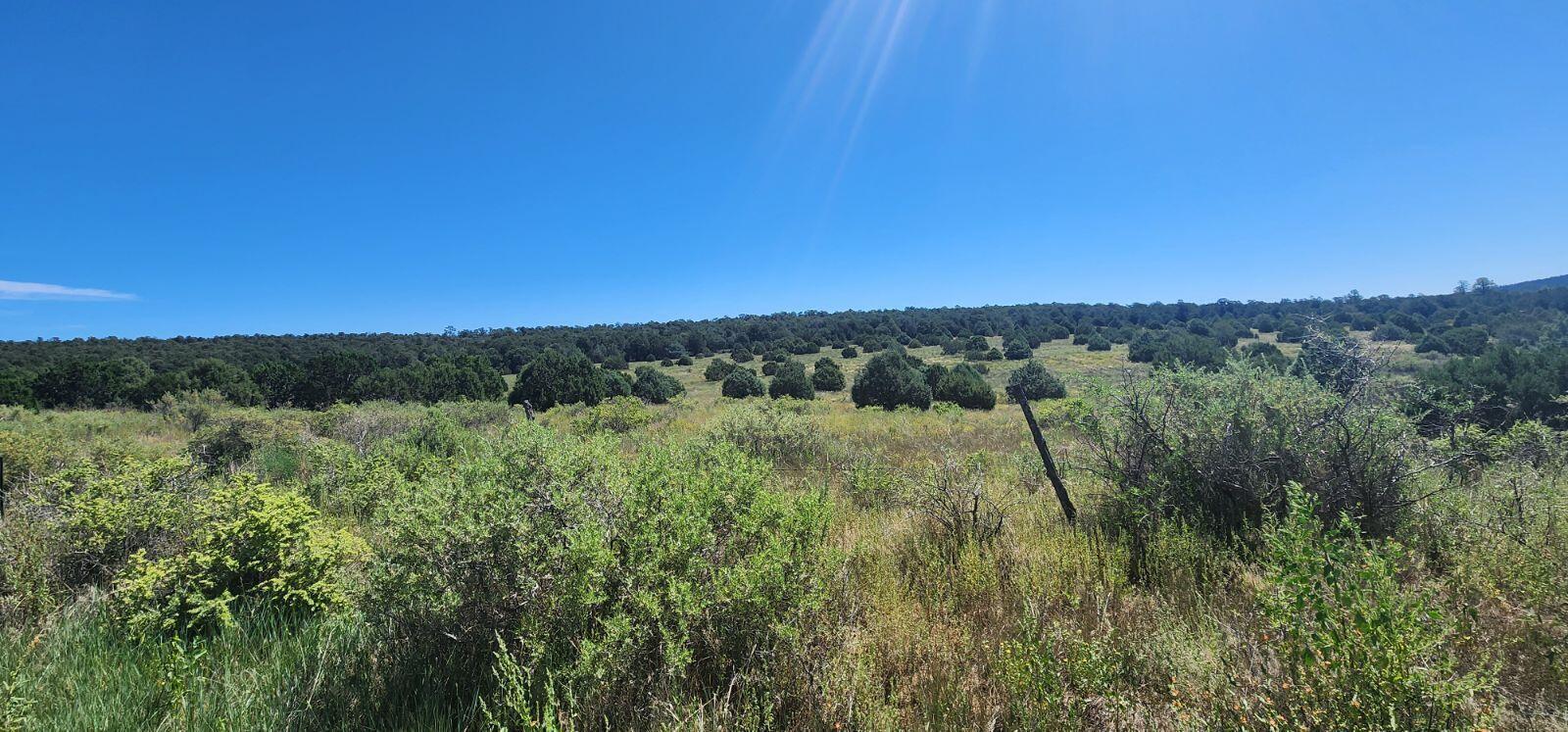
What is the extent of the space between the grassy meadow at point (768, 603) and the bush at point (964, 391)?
20674 millimetres

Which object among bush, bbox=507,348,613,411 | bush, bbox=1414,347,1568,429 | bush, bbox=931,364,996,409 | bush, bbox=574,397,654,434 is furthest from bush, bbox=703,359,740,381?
bush, bbox=1414,347,1568,429

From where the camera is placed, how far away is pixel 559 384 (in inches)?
1040

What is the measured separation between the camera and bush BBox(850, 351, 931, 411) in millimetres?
25016

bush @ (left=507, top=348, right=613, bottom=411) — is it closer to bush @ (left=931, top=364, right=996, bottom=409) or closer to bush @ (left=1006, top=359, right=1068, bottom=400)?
bush @ (left=931, top=364, right=996, bottom=409)

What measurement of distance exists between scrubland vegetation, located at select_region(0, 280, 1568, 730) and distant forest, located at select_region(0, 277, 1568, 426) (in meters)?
1.59

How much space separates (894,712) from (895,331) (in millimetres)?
61504

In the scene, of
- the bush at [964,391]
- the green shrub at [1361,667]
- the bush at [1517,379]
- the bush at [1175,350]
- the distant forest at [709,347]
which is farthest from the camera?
the bush at [1175,350]

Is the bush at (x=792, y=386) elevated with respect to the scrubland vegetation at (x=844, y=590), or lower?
lower

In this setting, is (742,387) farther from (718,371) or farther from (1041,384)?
(1041,384)

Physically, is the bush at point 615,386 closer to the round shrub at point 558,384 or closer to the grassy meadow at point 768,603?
A: the round shrub at point 558,384

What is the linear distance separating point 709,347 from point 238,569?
2047 inches

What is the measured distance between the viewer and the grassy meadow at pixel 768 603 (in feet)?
7.67

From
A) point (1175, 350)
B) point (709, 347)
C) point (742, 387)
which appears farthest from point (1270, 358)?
point (709, 347)

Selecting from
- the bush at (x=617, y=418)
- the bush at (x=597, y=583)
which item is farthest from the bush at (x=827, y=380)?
the bush at (x=597, y=583)
